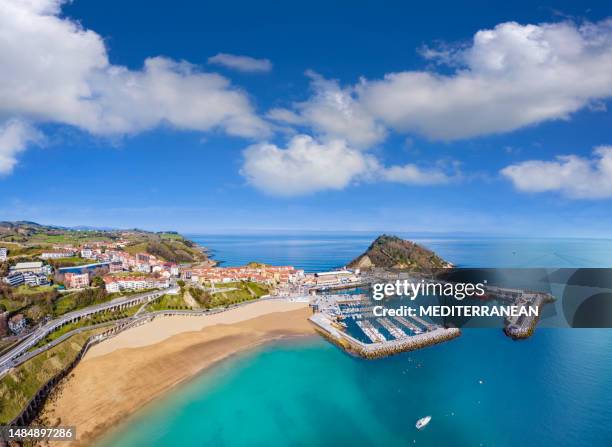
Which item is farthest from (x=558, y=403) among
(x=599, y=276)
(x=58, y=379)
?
(x=599, y=276)

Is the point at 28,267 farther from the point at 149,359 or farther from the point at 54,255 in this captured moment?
the point at 149,359

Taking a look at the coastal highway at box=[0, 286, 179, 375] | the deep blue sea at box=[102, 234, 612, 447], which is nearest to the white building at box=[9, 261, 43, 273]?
the coastal highway at box=[0, 286, 179, 375]

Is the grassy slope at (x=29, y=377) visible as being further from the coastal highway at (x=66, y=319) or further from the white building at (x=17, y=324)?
the white building at (x=17, y=324)

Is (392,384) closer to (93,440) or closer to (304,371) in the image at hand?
(304,371)

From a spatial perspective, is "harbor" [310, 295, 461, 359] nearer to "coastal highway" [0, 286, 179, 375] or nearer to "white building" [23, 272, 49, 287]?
"coastal highway" [0, 286, 179, 375]

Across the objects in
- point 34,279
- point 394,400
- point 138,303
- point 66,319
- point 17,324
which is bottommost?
point 394,400

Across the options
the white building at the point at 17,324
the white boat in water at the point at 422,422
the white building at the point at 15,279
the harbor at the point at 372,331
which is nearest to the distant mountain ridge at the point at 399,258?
the harbor at the point at 372,331

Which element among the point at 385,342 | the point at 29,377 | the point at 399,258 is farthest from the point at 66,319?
the point at 399,258
